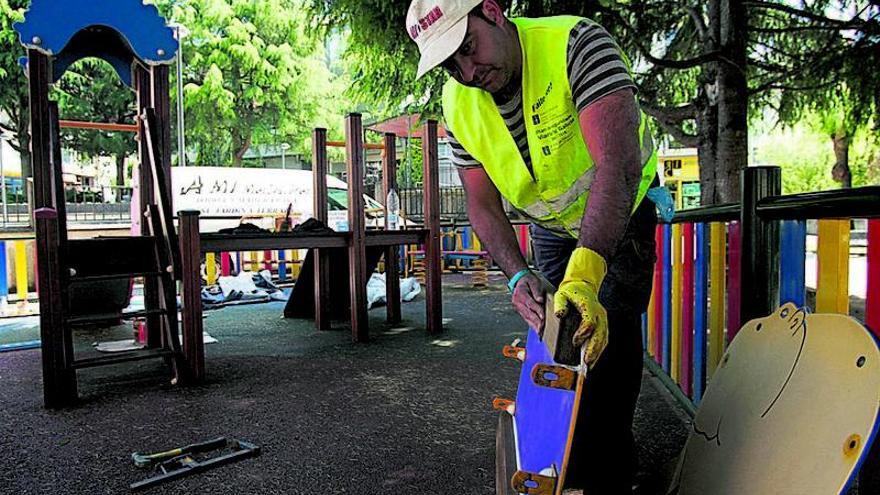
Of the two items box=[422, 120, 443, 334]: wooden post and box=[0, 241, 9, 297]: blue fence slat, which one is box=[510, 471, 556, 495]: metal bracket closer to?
box=[422, 120, 443, 334]: wooden post

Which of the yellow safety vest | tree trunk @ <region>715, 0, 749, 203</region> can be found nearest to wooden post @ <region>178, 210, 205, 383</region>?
the yellow safety vest

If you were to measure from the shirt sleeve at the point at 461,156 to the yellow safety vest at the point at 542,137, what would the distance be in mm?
137

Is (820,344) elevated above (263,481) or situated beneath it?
elevated above

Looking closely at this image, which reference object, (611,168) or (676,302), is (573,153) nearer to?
(611,168)

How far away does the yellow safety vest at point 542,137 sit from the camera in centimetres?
181

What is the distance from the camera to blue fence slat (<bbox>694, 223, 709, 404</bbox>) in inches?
123

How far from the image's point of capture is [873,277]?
1599 millimetres

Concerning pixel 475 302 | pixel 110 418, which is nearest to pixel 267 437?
pixel 110 418

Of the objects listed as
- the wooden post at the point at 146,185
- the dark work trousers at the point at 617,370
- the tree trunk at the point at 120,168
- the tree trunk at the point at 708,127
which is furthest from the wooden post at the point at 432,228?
the tree trunk at the point at 120,168

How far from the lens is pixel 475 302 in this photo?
8.36 metres

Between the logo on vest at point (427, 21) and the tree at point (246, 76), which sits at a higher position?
the tree at point (246, 76)

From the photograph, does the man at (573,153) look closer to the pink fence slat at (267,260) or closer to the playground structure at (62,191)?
the playground structure at (62,191)

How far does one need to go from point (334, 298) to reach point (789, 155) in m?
33.9

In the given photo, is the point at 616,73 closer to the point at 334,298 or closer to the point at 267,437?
the point at 267,437
